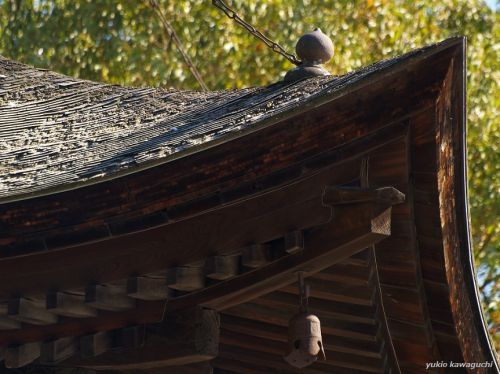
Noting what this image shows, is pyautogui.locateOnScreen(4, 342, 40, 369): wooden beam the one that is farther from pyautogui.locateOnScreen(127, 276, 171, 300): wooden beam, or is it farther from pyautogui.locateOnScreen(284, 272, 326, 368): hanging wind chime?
pyautogui.locateOnScreen(284, 272, 326, 368): hanging wind chime

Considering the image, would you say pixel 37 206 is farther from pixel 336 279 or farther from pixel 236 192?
pixel 336 279

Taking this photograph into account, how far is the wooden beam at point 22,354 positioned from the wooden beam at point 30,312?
139mm

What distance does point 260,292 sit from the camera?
4.01 m

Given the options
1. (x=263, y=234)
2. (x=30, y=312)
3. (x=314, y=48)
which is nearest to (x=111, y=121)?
(x=314, y=48)

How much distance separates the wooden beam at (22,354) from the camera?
416 centimetres

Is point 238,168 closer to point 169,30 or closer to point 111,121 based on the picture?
point 111,121

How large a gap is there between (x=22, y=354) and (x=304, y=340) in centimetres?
111

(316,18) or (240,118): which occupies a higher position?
(316,18)

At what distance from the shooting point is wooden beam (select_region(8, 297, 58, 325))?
4.05 meters

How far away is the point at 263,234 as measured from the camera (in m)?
3.84

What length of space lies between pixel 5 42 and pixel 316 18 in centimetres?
434

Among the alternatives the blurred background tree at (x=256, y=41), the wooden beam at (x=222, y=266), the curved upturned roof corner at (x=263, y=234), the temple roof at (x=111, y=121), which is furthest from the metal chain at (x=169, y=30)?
the wooden beam at (x=222, y=266)

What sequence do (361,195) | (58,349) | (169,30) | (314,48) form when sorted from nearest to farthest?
1. (361,195)
2. (58,349)
3. (314,48)
4. (169,30)

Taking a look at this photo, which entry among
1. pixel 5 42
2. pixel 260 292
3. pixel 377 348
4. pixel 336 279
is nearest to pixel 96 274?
pixel 260 292
